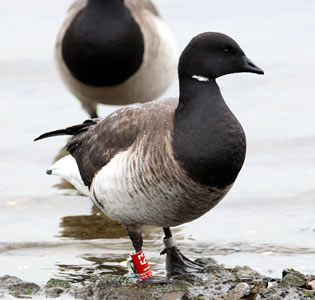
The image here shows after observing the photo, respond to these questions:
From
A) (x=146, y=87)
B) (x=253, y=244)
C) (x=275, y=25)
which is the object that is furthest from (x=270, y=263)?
(x=275, y=25)

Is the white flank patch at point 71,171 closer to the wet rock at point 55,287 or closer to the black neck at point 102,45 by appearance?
the wet rock at point 55,287

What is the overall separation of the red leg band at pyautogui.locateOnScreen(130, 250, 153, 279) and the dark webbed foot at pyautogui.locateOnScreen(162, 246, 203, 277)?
0.24 metres

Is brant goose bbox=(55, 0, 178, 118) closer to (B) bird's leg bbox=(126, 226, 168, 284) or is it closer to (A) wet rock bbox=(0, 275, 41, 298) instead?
(B) bird's leg bbox=(126, 226, 168, 284)

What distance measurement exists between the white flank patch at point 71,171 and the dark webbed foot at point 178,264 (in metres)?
0.83

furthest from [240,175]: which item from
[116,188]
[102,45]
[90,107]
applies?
[116,188]

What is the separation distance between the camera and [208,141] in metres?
6.21

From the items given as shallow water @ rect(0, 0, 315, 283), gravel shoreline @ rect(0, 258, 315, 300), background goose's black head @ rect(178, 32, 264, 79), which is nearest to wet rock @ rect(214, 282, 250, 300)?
gravel shoreline @ rect(0, 258, 315, 300)

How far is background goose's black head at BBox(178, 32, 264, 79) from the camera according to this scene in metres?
6.38

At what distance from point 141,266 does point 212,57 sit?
162 cm

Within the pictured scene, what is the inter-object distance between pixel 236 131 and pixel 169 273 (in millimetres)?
1423

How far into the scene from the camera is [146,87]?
1098cm

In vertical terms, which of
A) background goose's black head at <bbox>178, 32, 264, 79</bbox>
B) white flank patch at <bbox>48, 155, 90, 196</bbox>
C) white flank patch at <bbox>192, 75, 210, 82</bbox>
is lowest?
white flank patch at <bbox>48, 155, 90, 196</bbox>

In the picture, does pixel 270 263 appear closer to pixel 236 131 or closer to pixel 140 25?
pixel 236 131

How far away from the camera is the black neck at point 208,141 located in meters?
6.19
